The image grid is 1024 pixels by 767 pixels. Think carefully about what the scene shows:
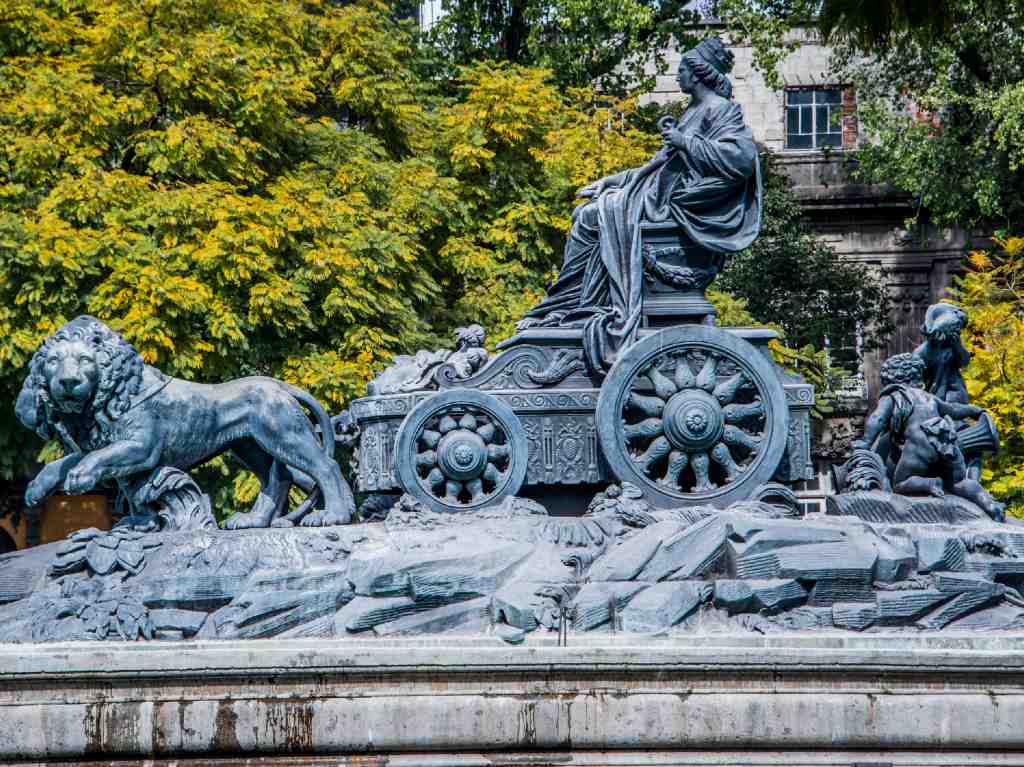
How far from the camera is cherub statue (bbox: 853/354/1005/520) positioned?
11344 millimetres

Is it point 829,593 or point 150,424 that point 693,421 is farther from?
point 150,424

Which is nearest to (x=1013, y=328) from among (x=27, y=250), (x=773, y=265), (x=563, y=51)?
(x=773, y=265)

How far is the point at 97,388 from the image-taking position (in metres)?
11.0

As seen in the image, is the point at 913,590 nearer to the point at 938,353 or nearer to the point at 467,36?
the point at 938,353

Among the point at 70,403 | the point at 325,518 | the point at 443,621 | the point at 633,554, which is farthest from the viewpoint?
the point at 325,518

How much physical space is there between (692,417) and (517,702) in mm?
2850

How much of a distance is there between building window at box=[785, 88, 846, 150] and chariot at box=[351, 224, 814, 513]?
20.9 m

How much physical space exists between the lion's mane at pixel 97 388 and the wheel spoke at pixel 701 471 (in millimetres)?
3957

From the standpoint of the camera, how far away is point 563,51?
25328 millimetres

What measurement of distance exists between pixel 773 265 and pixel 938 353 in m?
14.4

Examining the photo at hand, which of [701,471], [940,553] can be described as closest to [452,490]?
[701,471]

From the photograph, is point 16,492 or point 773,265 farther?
point 773,265

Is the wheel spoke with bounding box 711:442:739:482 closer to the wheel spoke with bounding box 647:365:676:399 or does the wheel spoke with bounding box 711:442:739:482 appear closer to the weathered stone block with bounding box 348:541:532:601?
the wheel spoke with bounding box 647:365:676:399

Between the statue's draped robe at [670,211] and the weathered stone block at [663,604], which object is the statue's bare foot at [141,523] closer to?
the statue's draped robe at [670,211]
